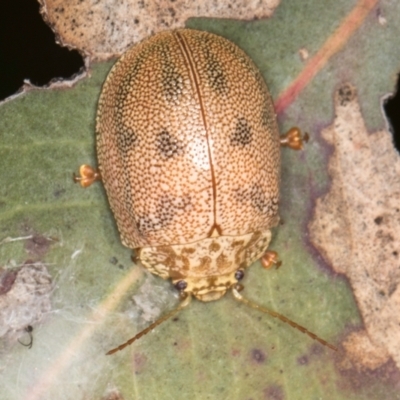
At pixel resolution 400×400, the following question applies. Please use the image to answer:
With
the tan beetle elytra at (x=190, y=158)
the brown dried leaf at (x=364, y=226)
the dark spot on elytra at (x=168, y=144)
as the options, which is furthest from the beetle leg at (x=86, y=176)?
the brown dried leaf at (x=364, y=226)

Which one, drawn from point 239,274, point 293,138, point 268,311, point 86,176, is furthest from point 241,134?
point 268,311

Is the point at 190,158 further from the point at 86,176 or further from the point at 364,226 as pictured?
the point at 364,226

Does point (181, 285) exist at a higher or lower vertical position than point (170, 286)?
higher

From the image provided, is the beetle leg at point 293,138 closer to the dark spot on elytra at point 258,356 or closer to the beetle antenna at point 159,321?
the beetle antenna at point 159,321

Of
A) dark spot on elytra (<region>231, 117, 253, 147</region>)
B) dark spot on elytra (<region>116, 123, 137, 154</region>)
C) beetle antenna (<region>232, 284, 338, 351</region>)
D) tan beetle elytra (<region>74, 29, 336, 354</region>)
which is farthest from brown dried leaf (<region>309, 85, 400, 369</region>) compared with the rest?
dark spot on elytra (<region>116, 123, 137, 154</region>)

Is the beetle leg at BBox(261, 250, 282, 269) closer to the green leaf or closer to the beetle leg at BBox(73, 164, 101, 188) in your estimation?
the green leaf

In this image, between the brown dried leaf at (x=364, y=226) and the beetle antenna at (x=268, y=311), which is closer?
the beetle antenna at (x=268, y=311)

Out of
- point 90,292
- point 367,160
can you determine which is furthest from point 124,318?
point 367,160
